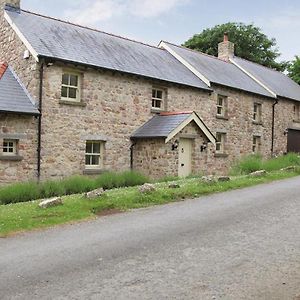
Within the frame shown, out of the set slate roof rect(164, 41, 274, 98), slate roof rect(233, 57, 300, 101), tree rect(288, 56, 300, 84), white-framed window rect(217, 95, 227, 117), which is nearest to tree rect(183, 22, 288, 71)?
tree rect(288, 56, 300, 84)

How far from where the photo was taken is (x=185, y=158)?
21047 mm

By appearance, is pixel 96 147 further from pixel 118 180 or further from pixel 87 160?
pixel 118 180

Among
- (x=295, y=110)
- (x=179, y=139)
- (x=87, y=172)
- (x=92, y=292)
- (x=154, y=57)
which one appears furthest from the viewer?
(x=295, y=110)

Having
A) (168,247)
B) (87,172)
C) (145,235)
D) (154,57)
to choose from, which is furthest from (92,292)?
(154,57)

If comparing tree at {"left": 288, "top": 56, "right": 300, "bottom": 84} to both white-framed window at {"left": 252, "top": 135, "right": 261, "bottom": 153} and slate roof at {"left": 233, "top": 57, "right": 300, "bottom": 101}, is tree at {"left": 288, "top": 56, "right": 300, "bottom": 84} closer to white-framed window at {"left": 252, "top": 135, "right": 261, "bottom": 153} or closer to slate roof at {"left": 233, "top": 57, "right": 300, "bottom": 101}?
slate roof at {"left": 233, "top": 57, "right": 300, "bottom": 101}

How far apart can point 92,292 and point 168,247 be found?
235cm

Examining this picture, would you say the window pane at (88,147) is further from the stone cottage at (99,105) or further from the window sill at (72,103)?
the window sill at (72,103)

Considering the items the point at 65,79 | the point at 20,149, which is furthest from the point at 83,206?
the point at 65,79

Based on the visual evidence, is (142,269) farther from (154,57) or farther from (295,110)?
(295,110)

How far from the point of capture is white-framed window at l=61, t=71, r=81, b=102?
18297mm

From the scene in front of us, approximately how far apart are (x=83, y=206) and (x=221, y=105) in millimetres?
17272

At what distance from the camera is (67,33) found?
20.6m

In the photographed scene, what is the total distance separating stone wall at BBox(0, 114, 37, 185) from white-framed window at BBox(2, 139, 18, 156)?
0.21 metres

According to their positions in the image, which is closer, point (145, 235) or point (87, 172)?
point (145, 235)
